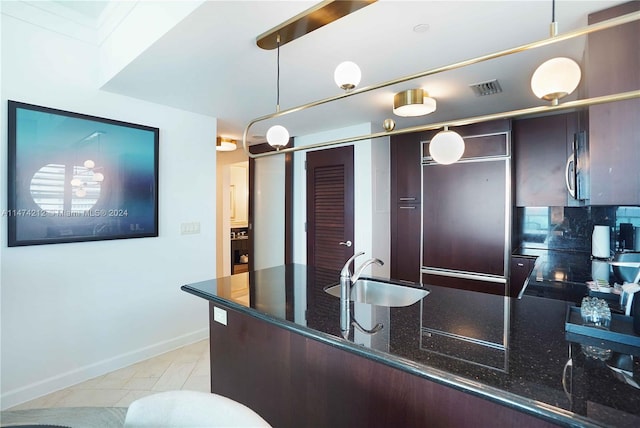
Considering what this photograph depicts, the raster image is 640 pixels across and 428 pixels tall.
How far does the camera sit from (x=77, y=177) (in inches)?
89.5

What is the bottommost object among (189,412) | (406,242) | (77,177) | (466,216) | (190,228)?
(189,412)

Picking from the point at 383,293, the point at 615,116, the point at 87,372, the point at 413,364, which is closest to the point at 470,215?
the point at 383,293

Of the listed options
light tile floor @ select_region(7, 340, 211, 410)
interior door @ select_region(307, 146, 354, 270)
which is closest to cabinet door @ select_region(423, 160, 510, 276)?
interior door @ select_region(307, 146, 354, 270)

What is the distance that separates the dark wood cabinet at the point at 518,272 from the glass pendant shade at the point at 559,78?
219 centimetres

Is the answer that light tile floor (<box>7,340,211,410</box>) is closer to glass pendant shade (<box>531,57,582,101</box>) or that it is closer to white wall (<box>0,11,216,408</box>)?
white wall (<box>0,11,216,408</box>)

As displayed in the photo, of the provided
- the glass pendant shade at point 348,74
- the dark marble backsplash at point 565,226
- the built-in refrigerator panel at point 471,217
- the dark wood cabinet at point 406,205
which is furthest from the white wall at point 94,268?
the dark marble backsplash at point 565,226

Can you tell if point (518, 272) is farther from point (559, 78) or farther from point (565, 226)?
→ point (559, 78)

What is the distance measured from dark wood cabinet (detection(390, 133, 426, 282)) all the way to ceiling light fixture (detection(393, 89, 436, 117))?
2.96 ft

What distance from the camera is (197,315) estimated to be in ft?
10.2

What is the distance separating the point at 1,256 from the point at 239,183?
491 centimetres

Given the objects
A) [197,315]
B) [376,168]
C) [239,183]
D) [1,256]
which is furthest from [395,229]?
[239,183]

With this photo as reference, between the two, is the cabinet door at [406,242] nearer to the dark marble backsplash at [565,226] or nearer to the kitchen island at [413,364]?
the dark marble backsplash at [565,226]

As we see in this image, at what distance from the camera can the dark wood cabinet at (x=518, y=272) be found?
275 centimetres

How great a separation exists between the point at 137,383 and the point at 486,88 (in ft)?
11.2
